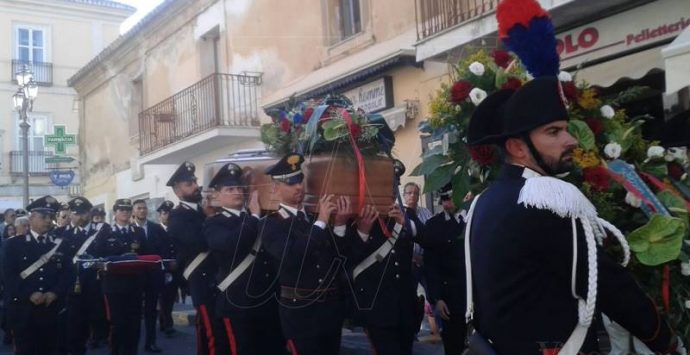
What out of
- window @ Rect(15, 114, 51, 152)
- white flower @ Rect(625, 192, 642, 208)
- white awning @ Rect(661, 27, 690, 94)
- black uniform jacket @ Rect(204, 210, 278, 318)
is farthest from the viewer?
window @ Rect(15, 114, 51, 152)

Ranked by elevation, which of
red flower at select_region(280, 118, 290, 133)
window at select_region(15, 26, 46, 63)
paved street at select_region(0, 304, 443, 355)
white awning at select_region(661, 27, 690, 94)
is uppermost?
window at select_region(15, 26, 46, 63)

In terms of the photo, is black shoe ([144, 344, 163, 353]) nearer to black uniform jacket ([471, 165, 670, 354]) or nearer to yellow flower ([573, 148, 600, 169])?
yellow flower ([573, 148, 600, 169])

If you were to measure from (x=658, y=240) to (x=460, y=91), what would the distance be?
4.07 ft

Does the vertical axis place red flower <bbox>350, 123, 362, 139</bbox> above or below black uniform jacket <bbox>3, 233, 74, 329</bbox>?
above

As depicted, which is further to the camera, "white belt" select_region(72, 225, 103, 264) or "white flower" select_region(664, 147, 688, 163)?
"white belt" select_region(72, 225, 103, 264)

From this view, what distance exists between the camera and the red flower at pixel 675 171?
12.4 feet

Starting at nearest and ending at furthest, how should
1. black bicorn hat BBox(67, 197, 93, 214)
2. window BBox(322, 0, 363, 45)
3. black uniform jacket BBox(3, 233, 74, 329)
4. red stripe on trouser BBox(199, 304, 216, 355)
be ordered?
1. red stripe on trouser BBox(199, 304, 216, 355)
2. black uniform jacket BBox(3, 233, 74, 329)
3. black bicorn hat BBox(67, 197, 93, 214)
4. window BBox(322, 0, 363, 45)

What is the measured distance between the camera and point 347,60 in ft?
39.8

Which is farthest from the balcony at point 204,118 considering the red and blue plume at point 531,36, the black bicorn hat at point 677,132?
the red and blue plume at point 531,36

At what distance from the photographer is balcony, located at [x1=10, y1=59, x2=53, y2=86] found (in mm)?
30469

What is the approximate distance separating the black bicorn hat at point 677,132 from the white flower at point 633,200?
137cm

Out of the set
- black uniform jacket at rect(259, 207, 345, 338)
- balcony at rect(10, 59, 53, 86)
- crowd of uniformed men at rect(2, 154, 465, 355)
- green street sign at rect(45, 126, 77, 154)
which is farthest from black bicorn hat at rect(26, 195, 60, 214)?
balcony at rect(10, 59, 53, 86)

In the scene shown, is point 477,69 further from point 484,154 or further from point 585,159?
point 585,159

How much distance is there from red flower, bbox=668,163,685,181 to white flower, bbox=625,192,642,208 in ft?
1.97
